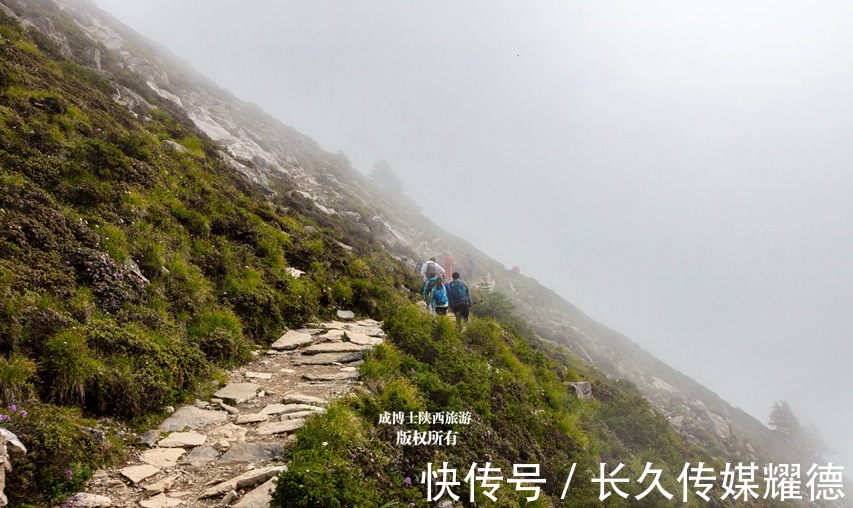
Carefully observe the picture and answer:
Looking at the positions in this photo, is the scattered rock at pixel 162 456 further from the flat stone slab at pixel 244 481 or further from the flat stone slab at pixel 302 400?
the flat stone slab at pixel 302 400

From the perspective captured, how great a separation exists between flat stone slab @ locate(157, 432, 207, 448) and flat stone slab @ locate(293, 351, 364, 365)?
9.82ft

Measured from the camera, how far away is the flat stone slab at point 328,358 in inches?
342

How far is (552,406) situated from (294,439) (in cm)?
821

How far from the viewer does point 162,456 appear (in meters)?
5.21

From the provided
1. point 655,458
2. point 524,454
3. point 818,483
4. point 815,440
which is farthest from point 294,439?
point 815,440

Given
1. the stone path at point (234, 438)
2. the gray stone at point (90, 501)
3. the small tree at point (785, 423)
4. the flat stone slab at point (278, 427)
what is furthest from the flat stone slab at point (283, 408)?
the small tree at point (785, 423)

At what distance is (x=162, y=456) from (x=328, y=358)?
3.82 metres

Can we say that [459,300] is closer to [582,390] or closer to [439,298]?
[439,298]

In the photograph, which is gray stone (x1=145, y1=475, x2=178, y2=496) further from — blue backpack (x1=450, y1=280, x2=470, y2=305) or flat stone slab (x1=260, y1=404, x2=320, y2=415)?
blue backpack (x1=450, y1=280, x2=470, y2=305)

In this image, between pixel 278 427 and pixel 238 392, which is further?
pixel 238 392

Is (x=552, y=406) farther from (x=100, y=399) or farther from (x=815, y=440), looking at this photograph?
(x=815, y=440)

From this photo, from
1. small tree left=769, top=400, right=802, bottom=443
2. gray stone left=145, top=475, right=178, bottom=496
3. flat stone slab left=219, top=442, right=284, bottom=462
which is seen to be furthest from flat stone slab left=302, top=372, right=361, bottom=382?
small tree left=769, top=400, right=802, bottom=443

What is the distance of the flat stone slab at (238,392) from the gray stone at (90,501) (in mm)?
2665

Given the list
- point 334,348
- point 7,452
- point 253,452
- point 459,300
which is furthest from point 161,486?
point 459,300
